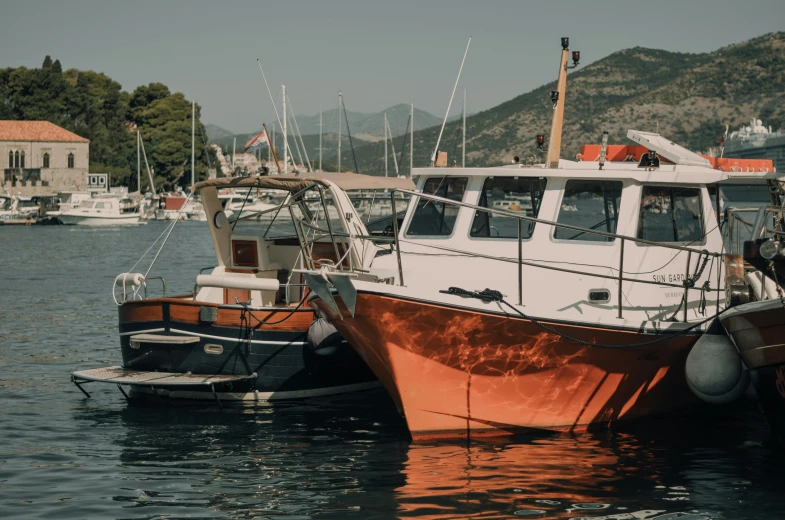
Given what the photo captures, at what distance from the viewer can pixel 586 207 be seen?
1424 cm

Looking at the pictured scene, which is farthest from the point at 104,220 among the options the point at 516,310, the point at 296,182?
the point at 516,310

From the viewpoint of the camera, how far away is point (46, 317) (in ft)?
88.1

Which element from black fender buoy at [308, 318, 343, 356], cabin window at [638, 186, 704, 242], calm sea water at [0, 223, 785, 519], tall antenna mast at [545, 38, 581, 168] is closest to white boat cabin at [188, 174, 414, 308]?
black fender buoy at [308, 318, 343, 356]

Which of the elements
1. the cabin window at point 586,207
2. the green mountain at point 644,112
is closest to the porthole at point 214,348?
the cabin window at point 586,207

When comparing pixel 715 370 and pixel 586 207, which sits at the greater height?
pixel 586 207

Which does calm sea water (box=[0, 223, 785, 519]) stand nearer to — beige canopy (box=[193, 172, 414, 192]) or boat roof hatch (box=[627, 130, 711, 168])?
beige canopy (box=[193, 172, 414, 192])

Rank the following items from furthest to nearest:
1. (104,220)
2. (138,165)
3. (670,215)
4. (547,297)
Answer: (138,165)
(104,220)
(670,215)
(547,297)

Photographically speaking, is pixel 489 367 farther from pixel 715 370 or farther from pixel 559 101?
pixel 559 101

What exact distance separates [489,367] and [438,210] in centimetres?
250

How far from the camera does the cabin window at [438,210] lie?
46.2 ft

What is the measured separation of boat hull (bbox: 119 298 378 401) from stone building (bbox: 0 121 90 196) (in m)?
106

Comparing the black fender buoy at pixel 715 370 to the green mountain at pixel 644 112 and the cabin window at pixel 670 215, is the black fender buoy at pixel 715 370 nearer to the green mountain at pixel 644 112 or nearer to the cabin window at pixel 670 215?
the cabin window at pixel 670 215

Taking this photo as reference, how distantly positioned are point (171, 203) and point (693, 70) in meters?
129

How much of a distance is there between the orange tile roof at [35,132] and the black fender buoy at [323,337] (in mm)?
107907
